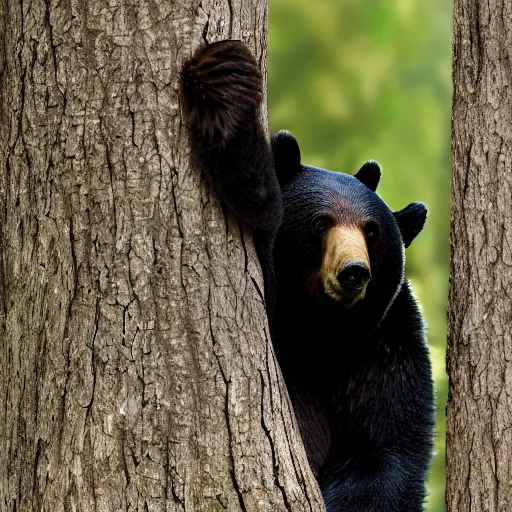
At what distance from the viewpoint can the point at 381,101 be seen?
8914 millimetres

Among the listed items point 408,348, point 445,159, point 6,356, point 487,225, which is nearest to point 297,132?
point 445,159

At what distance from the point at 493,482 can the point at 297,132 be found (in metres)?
5.38

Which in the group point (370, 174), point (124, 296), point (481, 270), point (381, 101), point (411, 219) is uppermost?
point (381, 101)

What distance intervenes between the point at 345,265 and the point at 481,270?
47cm

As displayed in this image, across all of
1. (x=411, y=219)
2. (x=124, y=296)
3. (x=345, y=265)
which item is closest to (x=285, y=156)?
(x=411, y=219)

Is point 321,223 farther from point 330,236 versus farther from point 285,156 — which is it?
point 285,156

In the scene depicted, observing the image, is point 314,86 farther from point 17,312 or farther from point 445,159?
point 17,312

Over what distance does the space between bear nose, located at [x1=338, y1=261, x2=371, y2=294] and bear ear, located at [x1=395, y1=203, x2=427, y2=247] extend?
814 mm

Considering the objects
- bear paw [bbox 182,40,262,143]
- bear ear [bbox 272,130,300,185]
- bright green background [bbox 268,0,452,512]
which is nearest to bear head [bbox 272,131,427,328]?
bear ear [bbox 272,130,300,185]

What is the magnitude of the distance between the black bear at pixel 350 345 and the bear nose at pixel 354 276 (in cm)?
6

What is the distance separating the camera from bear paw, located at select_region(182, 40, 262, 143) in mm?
2650

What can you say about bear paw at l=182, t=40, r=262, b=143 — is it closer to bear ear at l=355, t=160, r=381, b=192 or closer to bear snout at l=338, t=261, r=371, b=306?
bear snout at l=338, t=261, r=371, b=306

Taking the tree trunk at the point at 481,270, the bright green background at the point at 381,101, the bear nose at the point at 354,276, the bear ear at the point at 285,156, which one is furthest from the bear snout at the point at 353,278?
the bright green background at the point at 381,101

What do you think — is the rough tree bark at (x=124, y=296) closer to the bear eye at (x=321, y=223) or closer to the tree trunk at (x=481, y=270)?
the tree trunk at (x=481, y=270)
